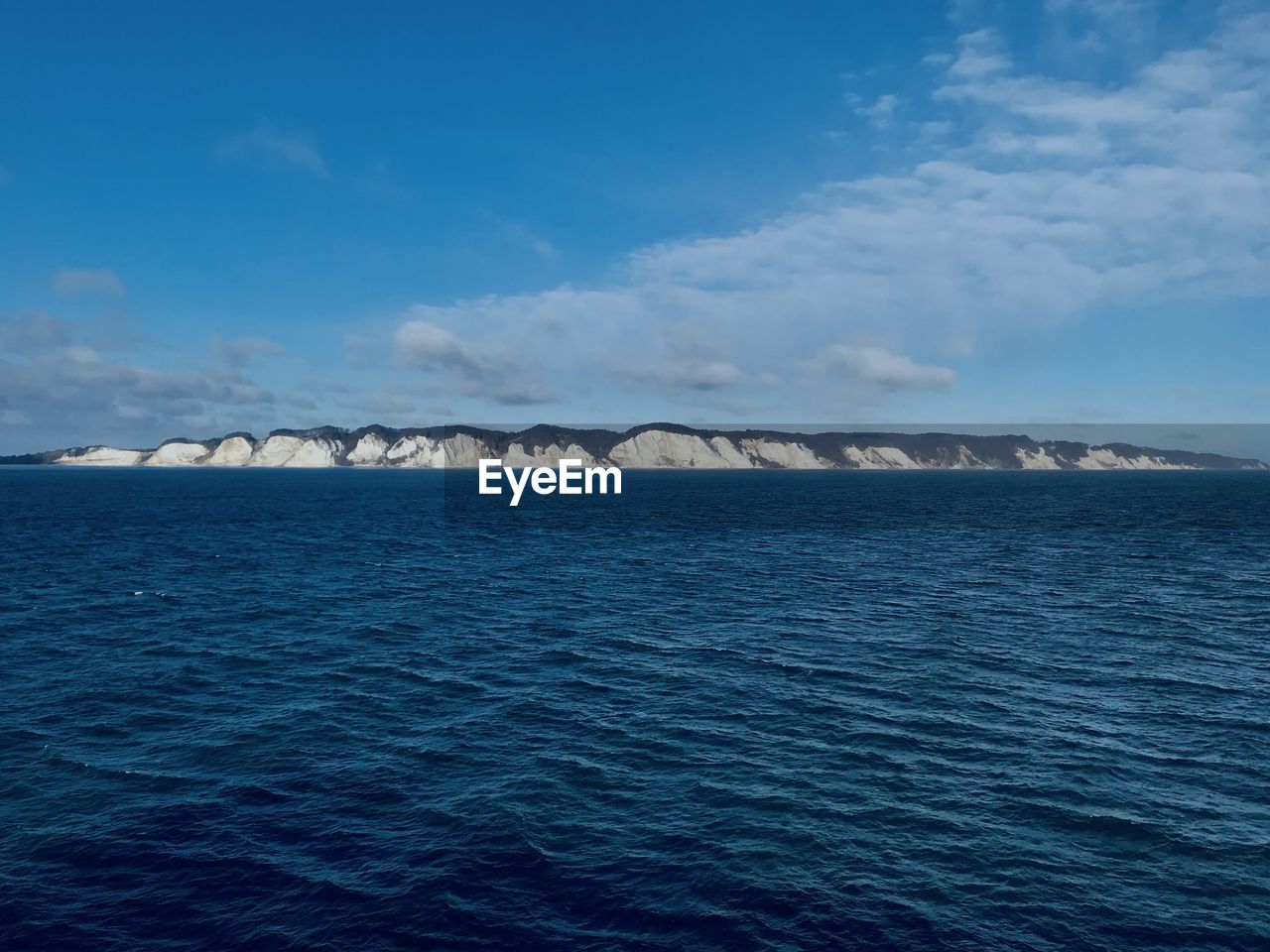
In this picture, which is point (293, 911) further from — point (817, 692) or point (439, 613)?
point (439, 613)

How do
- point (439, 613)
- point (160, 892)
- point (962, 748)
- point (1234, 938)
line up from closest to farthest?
point (1234, 938), point (160, 892), point (962, 748), point (439, 613)

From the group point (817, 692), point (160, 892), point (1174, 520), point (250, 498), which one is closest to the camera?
point (160, 892)

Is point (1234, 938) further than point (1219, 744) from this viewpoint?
No

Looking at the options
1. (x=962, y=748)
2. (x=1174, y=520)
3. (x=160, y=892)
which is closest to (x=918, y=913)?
(x=962, y=748)

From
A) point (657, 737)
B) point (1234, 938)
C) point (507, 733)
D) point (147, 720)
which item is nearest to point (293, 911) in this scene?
point (507, 733)

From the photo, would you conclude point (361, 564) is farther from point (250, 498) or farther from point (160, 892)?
point (250, 498)

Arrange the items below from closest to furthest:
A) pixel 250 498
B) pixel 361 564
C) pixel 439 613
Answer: pixel 439 613
pixel 361 564
pixel 250 498
